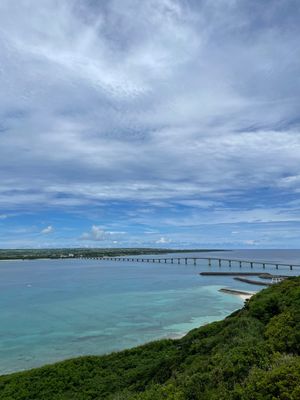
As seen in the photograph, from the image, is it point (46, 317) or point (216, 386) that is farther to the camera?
point (46, 317)

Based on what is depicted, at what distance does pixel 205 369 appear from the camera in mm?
11555

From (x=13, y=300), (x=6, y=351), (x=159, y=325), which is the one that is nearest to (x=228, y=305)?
(x=159, y=325)

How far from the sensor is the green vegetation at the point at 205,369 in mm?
8273

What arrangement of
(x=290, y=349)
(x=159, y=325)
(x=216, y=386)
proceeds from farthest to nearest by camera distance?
(x=159, y=325) < (x=290, y=349) < (x=216, y=386)

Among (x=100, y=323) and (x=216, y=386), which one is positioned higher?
(x=216, y=386)

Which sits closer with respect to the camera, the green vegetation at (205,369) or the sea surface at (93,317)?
the green vegetation at (205,369)

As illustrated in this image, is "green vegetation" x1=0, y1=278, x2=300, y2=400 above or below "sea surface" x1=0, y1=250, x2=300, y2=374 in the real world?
above

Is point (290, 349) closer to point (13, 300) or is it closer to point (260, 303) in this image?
point (260, 303)

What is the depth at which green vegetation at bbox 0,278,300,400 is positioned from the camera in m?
8.27

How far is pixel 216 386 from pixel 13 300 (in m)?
56.3

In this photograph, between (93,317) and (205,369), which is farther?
(93,317)

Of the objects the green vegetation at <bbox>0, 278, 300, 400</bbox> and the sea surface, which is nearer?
the green vegetation at <bbox>0, 278, 300, 400</bbox>

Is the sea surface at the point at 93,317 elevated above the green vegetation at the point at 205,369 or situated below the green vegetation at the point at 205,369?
below

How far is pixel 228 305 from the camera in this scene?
4981cm
